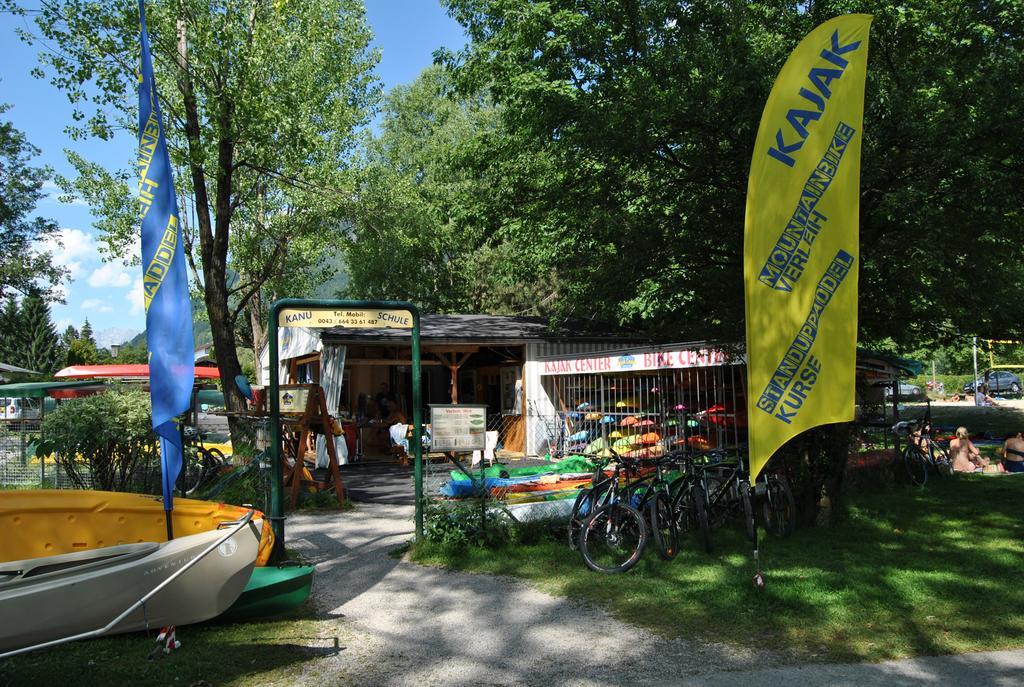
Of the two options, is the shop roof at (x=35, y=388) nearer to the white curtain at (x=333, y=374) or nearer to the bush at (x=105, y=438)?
the bush at (x=105, y=438)

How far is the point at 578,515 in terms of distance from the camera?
8180mm

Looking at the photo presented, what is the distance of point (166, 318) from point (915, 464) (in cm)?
1155

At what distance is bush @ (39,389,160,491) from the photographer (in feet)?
33.4

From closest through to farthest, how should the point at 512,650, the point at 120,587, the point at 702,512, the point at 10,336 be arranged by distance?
the point at 120,587, the point at 512,650, the point at 702,512, the point at 10,336

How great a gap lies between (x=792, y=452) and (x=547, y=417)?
10.6m

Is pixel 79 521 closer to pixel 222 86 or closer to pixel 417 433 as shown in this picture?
pixel 417 433

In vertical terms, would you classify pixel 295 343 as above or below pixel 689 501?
above

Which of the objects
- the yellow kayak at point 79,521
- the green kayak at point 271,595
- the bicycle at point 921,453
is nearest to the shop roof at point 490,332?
the bicycle at point 921,453

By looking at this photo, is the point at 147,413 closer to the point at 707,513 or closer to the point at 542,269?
the point at 707,513

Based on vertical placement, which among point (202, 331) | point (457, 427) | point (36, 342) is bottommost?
point (457, 427)

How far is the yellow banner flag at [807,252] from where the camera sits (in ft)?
19.4

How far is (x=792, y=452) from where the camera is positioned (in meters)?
8.84

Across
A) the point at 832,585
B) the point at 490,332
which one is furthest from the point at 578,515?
the point at 490,332

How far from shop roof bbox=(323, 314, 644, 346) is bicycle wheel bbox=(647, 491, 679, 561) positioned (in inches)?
431
